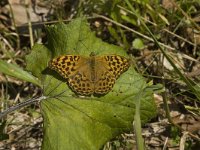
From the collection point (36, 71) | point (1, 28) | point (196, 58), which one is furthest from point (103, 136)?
point (1, 28)

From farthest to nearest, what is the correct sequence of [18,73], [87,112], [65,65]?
1. [18,73]
2. [87,112]
3. [65,65]

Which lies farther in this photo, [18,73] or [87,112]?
[18,73]

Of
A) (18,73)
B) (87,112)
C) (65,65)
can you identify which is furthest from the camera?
(18,73)

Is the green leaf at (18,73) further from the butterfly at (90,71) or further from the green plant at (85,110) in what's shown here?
the butterfly at (90,71)

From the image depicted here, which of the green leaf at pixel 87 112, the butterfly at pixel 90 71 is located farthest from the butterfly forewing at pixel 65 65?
the green leaf at pixel 87 112

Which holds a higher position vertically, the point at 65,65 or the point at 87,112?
the point at 65,65

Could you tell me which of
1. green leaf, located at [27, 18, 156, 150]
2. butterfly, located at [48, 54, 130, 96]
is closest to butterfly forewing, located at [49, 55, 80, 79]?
butterfly, located at [48, 54, 130, 96]

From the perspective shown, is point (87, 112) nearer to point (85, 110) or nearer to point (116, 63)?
point (85, 110)

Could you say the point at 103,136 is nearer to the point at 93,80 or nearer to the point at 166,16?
the point at 93,80

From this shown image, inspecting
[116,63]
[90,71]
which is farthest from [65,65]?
[116,63]
